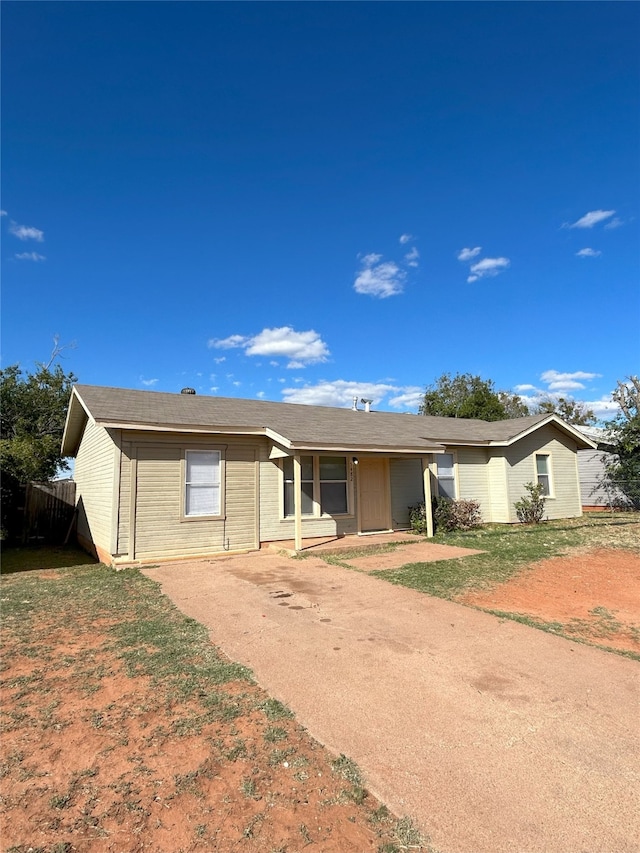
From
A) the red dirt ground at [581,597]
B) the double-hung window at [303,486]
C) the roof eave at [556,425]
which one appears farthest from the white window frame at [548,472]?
the double-hung window at [303,486]

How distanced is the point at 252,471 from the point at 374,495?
4.02 metres

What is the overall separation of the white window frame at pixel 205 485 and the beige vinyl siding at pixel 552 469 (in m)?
10.4

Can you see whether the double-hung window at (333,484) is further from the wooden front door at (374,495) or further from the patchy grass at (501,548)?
the patchy grass at (501,548)

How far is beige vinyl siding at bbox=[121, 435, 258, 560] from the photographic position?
9930 millimetres

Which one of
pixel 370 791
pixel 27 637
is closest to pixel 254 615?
pixel 27 637

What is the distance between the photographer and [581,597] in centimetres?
690

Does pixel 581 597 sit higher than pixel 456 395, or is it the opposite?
pixel 456 395

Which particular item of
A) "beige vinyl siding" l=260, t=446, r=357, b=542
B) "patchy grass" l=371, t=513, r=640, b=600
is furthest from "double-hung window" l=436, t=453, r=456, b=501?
"beige vinyl siding" l=260, t=446, r=357, b=542

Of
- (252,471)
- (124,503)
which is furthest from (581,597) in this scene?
(124,503)

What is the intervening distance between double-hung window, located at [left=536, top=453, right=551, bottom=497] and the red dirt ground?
7.70m

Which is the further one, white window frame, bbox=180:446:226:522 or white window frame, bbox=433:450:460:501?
white window frame, bbox=433:450:460:501

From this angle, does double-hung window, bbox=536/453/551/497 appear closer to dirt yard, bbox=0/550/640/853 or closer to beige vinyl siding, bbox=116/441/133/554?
dirt yard, bbox=0/550/640/853

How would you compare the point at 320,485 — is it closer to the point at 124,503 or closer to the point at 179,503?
the point at 179,503

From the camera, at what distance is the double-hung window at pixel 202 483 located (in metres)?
10.5
